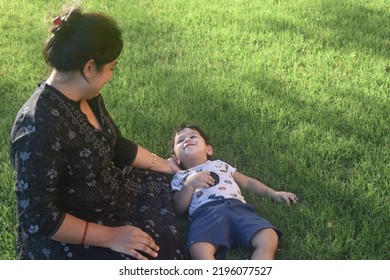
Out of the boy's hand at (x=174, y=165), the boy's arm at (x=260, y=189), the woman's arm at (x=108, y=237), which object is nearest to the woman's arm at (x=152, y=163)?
the boy's hand at (x=174, y=165)

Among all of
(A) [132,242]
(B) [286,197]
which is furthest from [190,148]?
(A) [132,242]

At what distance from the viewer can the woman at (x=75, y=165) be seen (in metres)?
2.22

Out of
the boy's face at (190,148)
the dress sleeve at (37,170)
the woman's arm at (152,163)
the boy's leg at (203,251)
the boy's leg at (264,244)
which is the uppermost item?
the dress sleeve at (37,170)

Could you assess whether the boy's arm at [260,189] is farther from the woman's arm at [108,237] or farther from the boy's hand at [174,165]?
the woman's arm at [108,237]

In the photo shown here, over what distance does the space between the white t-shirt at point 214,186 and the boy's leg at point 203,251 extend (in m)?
0.32

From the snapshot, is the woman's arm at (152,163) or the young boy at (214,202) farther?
the woman's arm at (152,163)

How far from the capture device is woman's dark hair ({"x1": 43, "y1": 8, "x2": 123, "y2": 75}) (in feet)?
7.51

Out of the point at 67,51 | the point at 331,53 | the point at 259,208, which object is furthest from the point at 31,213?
the point at 331,53

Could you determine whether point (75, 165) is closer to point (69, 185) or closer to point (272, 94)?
point (69, 185)

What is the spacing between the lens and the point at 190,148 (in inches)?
130

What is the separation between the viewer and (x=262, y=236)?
270 cm

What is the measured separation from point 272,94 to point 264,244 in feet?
6.02

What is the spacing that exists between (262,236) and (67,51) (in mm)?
1283

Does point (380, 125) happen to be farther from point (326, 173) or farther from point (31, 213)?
point (31, 213)
